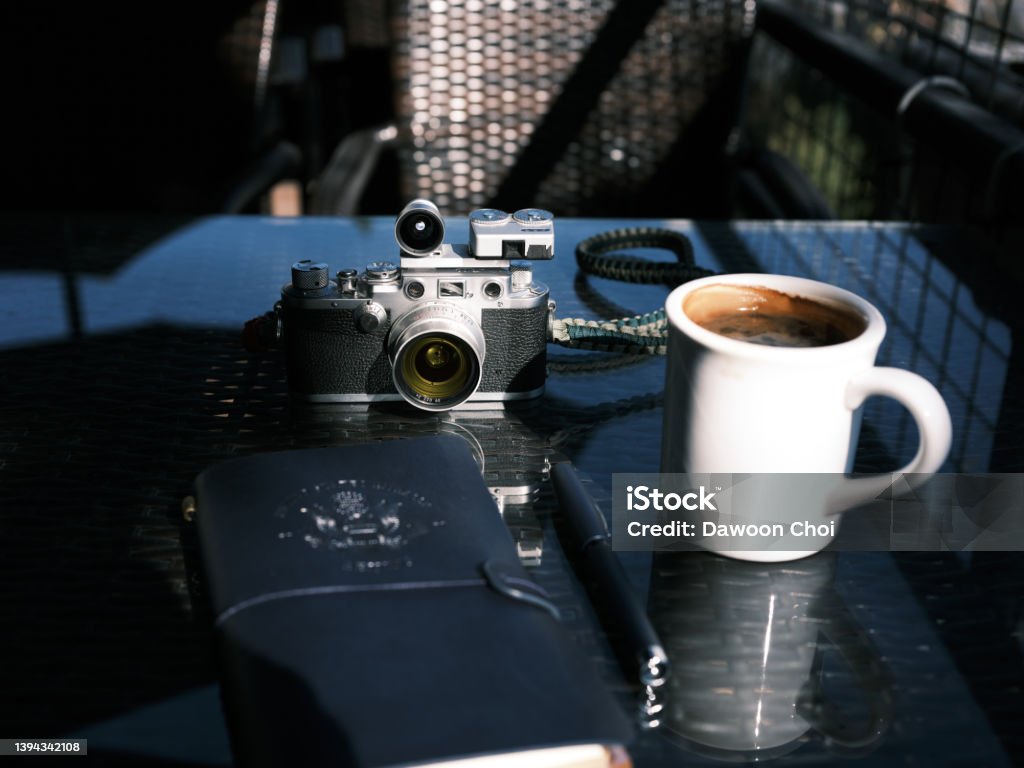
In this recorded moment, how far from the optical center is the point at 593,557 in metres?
0.54

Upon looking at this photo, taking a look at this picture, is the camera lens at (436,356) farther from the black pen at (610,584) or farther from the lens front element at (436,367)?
the black pen at (610,584)

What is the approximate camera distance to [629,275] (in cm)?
94

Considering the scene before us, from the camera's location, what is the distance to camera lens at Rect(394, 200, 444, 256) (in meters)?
0.67

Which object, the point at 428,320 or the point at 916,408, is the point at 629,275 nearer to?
the point at 428,320

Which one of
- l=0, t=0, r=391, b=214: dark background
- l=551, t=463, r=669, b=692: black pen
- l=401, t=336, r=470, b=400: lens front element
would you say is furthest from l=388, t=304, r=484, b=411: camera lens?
l=0, t=0, r=391, b=214: dark background

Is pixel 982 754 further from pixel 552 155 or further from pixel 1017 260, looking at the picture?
pixel 552 155

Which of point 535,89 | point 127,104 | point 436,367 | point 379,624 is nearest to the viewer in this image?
point 379,624

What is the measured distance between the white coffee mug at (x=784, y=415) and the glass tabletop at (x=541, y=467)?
0.14 ft

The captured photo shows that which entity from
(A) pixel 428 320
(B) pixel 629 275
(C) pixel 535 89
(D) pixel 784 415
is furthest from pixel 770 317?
(C) pixel 535 89

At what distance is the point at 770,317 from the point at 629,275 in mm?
338

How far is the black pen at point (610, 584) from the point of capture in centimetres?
48

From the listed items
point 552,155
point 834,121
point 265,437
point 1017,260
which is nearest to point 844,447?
point 265,437

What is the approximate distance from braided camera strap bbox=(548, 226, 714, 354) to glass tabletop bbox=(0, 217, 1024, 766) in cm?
2

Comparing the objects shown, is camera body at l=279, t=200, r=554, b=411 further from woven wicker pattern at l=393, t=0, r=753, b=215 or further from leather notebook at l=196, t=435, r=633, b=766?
woven wicker pattern at l=393, t=0, r=753, b=215
